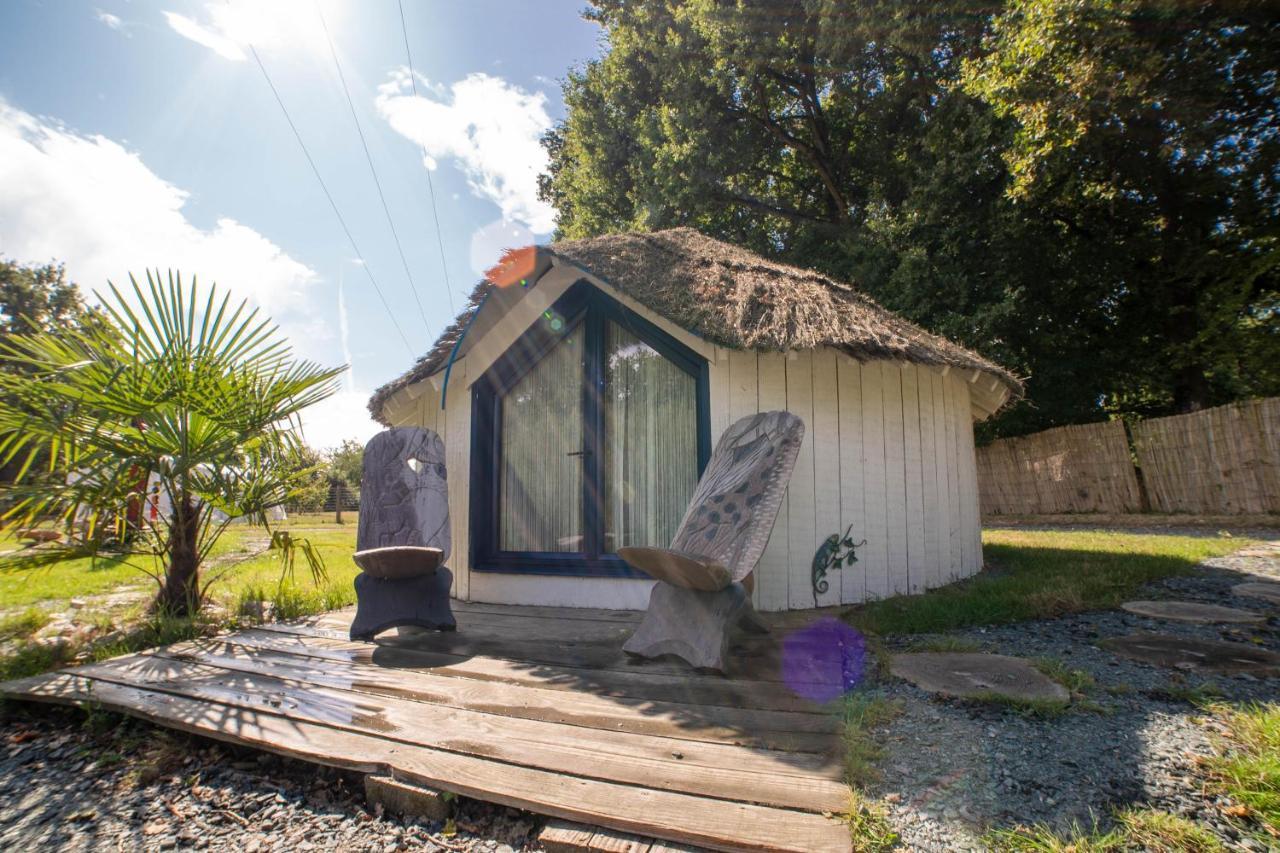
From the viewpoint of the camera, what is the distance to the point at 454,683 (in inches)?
111

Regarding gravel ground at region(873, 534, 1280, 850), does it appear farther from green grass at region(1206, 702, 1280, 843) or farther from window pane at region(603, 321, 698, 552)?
window pane at region(603, 321, 698, 552)

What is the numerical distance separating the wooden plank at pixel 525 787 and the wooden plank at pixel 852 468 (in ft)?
11.1

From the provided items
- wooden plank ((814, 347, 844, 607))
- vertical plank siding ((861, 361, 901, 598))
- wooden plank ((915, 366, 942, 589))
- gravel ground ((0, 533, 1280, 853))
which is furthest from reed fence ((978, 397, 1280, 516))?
gravel ground ((0, 533, 1280, 853))

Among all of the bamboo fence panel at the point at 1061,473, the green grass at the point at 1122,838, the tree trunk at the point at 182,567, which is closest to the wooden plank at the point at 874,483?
the green grass at the point at 1122,838

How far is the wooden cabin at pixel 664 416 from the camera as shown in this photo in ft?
15.1

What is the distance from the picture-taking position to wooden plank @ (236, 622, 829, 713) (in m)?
2.56

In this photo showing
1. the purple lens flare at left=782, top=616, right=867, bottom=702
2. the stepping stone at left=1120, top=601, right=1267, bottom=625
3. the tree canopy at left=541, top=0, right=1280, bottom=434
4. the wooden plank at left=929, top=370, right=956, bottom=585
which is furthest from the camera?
the tree canopy at left=541, top=0, right=1280, bottom=434

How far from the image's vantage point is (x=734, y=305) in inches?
183

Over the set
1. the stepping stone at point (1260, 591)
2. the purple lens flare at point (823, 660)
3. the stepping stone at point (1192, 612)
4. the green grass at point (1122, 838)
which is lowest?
the purple lens flare at point (823, 660)

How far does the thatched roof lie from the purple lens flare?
6.41 feet

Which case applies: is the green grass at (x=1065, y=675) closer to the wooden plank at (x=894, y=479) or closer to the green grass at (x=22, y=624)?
the wooden plank at (x=894, y=479)

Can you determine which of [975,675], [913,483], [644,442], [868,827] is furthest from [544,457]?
[868,827]

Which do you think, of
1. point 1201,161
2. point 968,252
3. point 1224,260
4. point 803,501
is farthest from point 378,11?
point 1224,260

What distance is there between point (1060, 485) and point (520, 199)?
17.6m
